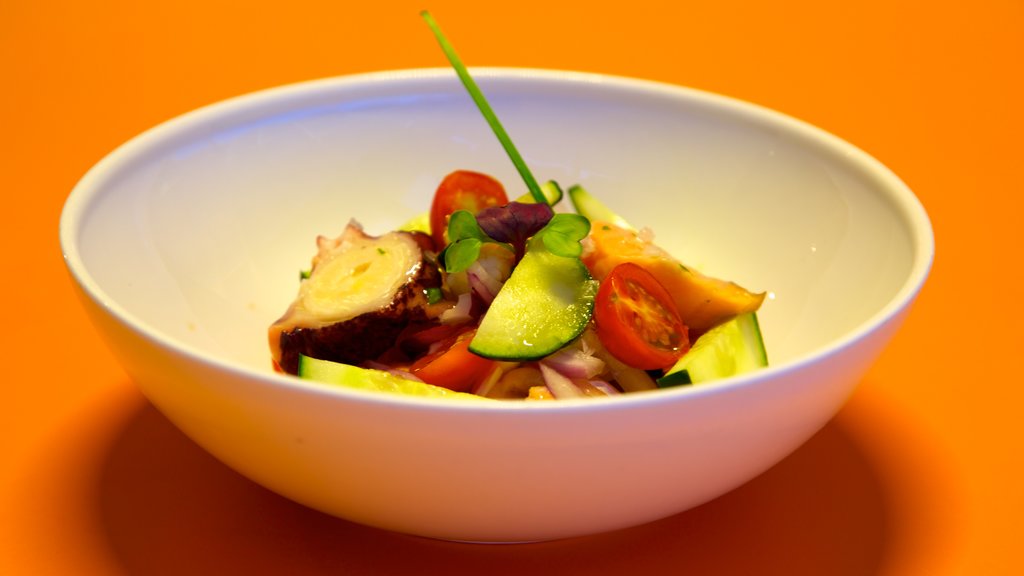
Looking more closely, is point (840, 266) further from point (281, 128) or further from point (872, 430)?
point (281, 128)

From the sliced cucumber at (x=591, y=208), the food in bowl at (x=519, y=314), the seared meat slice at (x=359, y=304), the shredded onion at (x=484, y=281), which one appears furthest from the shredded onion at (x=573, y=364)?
the sliced cucumber at (x=591, y=208)

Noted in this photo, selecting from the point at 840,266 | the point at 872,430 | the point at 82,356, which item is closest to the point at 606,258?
the point at 840,266

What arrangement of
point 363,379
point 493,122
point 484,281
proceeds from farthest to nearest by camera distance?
point 493,122
point 484,281
point 363,379

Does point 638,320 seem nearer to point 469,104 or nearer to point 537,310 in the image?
point 537,310

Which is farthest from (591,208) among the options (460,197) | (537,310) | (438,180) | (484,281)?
(537,310)

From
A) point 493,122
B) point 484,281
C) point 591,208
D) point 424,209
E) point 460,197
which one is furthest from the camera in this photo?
point 424,209

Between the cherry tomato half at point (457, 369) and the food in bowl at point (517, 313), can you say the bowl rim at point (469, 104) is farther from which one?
the cherry tomato half at point (457, 369)
